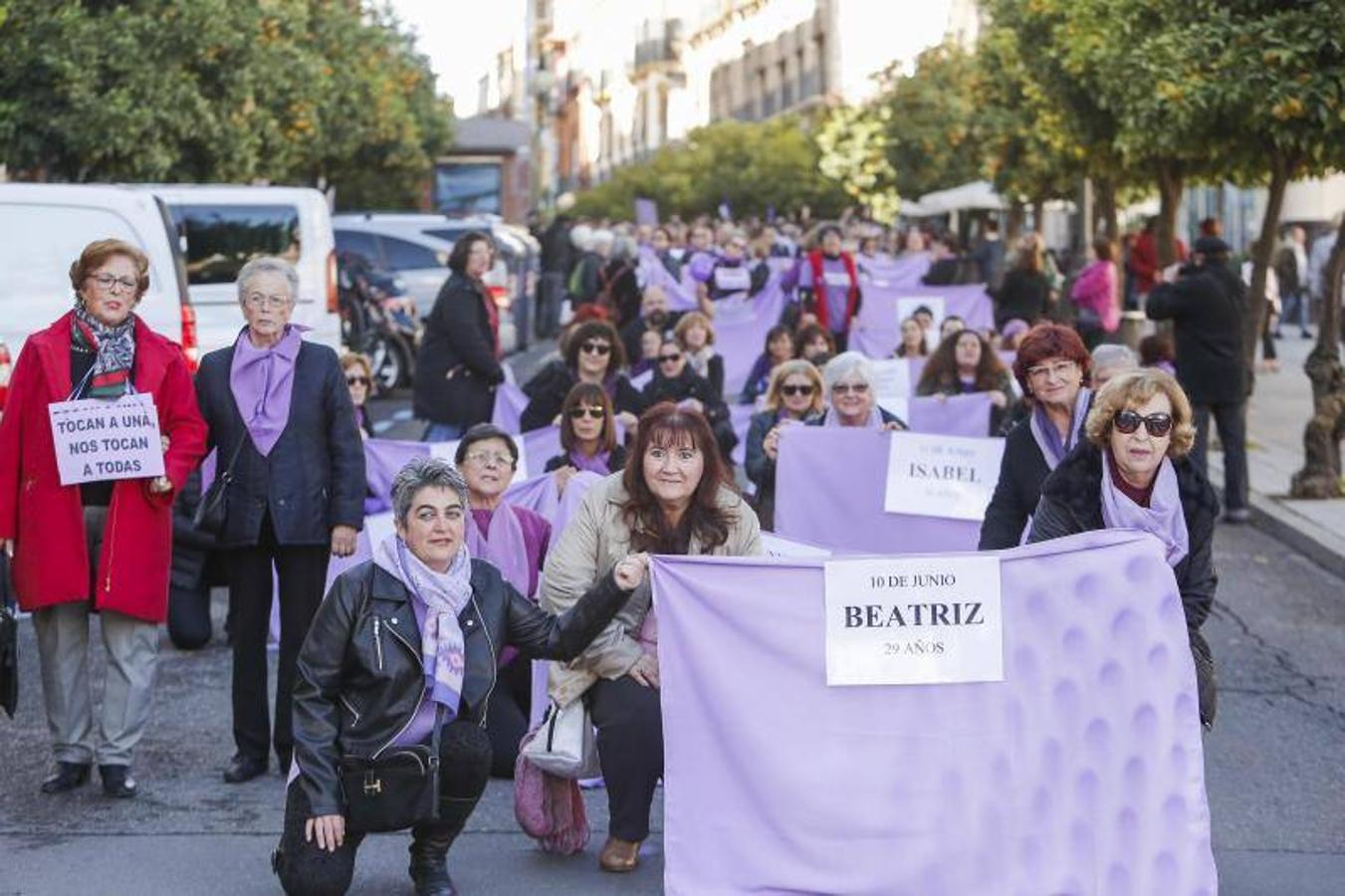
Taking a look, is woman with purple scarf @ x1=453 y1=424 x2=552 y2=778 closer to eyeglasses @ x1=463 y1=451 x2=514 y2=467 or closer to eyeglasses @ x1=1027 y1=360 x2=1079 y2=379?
eyeglasses @ x1=463 y1=451 x2=514 y2=467

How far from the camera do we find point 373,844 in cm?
788

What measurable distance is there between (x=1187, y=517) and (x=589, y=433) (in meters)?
4.03

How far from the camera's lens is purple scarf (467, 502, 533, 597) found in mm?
9094

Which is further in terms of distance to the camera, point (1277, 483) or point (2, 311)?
point (1277, 483)

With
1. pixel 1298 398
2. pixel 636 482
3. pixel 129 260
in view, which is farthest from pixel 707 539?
pixel 1298 398

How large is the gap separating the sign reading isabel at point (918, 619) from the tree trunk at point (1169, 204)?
19.3 m

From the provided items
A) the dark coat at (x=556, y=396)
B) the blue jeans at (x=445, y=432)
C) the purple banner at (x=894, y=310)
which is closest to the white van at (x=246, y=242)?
the blue jeans at (x=445, y=432)

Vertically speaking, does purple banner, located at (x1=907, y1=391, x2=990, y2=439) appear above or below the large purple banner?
above

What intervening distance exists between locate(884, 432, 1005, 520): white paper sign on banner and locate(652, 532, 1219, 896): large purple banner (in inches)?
184

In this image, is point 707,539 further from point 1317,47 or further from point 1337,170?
point 1337,170

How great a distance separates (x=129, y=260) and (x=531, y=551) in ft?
5.80

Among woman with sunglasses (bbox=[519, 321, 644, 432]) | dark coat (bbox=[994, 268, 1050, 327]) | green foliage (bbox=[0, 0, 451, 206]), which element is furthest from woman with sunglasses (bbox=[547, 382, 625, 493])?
dark coat (bbox=[994, 268, 1050, 327])

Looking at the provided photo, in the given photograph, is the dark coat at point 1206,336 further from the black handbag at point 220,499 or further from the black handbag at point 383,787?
the black handbag at point 383,787

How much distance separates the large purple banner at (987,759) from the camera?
677 centimetres
